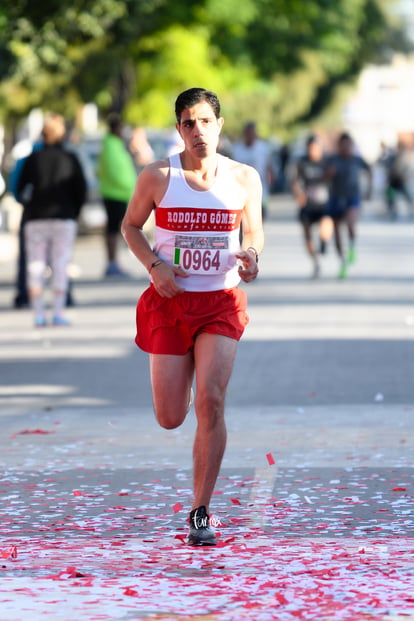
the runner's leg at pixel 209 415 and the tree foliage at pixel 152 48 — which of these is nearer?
the runner's leg at pixel 209 415

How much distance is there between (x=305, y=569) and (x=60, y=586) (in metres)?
0.90

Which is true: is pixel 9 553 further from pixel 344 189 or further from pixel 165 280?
pixel 344 189

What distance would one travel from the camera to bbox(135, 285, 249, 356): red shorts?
6.71 meters

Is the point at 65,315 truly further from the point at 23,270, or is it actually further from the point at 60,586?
the point at 60,586

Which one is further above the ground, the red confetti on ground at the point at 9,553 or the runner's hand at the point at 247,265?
the runner's hand at the point at 247,265

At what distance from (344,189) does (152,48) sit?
85.2 feet

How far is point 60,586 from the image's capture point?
19.2ft

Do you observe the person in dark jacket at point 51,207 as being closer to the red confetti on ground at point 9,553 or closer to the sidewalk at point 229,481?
the sidewalk at point 229,481

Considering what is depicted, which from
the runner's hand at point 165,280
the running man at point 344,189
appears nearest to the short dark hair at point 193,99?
the runner's hand at point 165,280

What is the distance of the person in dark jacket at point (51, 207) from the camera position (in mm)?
15398

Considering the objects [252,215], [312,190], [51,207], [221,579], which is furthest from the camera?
[312,190]

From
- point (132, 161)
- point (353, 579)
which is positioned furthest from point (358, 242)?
point (353, 579)

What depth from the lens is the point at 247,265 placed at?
21.8ft

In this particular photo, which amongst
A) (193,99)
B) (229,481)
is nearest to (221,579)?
(193,99)
